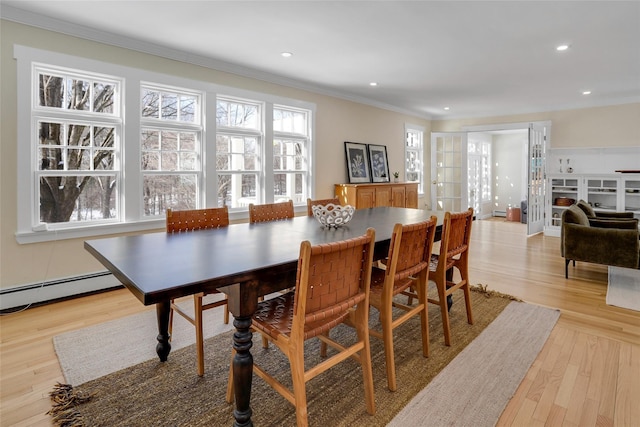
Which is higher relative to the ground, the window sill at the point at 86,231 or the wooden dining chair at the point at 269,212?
the wooden dining chair at the point at 269,212

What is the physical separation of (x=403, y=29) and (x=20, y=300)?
4121 mm

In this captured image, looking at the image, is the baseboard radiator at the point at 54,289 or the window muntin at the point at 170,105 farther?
the window muntin at the point at 170,105

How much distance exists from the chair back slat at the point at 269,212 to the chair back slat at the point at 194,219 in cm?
26

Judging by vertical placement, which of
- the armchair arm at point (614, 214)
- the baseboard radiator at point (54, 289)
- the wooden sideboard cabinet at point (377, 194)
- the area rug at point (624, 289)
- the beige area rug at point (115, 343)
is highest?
the wooden sideboard cabinet at point (377, 194)

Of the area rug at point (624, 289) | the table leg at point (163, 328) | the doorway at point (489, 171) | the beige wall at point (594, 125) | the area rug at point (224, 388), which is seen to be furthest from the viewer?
the doorway at point (489, 171)

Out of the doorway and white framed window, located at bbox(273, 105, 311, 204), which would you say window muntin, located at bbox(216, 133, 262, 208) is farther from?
the doorway

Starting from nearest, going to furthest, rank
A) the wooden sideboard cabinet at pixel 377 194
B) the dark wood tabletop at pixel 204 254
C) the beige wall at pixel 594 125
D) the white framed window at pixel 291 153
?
1. the dark wood tabletop at pixel 204 254
2. the white framed window at pixel 291 153
3. the wooden sideboard cabinet at pixel 377 194
4. the beige wall at pixel 594 125

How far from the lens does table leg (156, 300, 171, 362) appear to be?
7.18 feet

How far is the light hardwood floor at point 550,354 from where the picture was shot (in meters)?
1.81

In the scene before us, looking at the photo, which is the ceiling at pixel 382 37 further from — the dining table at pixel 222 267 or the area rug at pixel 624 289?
the area rug at pixel 624 289

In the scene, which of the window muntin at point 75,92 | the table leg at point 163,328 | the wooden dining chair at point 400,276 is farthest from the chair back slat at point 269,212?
the window muntin at point 75,92

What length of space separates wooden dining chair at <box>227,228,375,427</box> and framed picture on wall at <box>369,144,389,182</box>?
5.00 m

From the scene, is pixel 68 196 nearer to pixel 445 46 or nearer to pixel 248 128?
pixel 248 128

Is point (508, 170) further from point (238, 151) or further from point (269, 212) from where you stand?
point (269, 212)
